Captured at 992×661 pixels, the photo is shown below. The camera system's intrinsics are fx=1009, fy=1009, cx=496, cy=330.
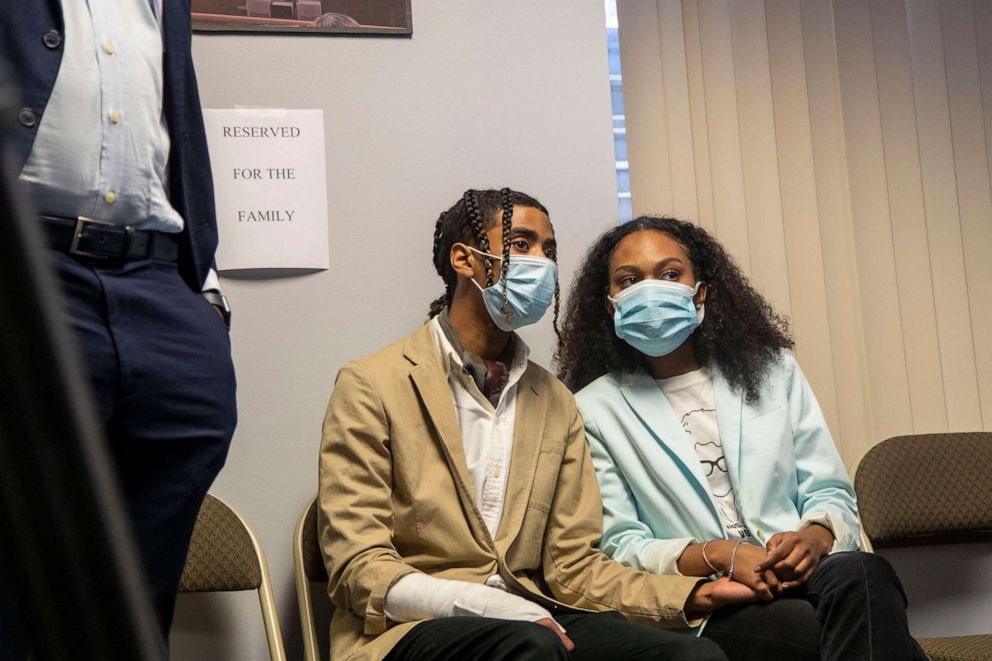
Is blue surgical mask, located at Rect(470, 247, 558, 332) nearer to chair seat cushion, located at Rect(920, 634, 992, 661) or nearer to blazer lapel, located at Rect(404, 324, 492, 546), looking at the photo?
blazer lapel, located at Rect(404, 324, 492, 546)

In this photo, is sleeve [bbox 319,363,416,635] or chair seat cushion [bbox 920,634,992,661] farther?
chair seat cushion [bbox 920,634,992,661]

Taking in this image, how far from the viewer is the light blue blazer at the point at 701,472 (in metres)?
2.29

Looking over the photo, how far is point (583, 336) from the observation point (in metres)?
2.68

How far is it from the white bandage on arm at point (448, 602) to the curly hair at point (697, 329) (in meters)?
0.89

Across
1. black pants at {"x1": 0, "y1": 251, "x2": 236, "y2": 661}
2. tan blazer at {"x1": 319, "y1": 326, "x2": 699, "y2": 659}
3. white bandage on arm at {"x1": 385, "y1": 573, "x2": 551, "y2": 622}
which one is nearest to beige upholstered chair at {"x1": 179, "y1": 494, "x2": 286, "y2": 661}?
tan blazer at {"x1": 319, "y1": 326, "x2": 699, "y2": 659}

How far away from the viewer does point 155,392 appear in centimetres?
149

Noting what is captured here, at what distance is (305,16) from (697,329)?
1312 millimetres

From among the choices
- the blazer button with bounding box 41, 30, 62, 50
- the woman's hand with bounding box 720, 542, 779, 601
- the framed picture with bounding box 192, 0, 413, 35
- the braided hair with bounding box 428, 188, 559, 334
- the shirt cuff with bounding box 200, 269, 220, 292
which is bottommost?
the woman's hand with bounding box 720, 542, 779, 601

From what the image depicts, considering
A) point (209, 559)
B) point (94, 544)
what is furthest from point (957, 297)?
point (94, 544)

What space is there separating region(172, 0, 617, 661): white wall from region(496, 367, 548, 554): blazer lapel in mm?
398

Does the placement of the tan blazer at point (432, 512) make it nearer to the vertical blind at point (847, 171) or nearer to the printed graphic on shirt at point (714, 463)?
the printed graphic on shirt at point (714, 463)

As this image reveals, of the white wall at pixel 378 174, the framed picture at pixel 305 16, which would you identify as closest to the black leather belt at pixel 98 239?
the white wall at pixel 378 174

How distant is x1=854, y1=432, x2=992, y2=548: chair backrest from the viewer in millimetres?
2746

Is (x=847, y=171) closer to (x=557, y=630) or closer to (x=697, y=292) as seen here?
(x=697, y=292)
